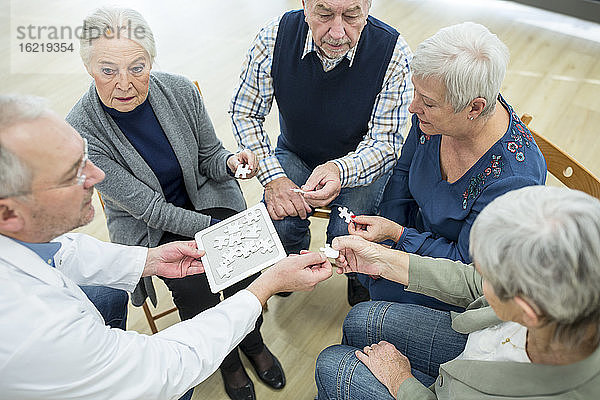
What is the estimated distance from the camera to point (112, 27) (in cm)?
192

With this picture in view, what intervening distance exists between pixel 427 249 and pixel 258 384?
3.47 feet

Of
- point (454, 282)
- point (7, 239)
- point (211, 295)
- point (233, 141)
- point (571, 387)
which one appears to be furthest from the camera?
point (233, 141)

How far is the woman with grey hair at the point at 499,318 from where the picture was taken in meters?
1.02

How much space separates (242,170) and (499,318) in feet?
4.13

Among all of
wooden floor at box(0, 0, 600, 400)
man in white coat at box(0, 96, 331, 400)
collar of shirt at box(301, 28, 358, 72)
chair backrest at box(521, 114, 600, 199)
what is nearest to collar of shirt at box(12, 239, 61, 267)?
man in white coat at box(0, 96, 331, 400)

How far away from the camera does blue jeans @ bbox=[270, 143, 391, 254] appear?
2.36 m

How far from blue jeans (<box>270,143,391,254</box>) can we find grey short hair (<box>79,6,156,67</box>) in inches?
34.9

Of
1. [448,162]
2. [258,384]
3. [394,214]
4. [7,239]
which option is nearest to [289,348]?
[258,384]

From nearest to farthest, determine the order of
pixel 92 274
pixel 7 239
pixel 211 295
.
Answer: pixel 7 239, pixel 92 274, pixel 211 295

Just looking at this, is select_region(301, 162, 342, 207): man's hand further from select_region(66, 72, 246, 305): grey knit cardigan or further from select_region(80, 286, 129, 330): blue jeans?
select_region(80, 286, 129, 330): blue jeans

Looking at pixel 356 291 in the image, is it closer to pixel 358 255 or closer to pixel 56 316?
pixel 358 255

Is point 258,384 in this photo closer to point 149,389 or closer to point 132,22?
point 149,389

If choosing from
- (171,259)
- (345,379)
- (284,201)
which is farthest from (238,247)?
(345,379)

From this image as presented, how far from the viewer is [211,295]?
2188 mm
